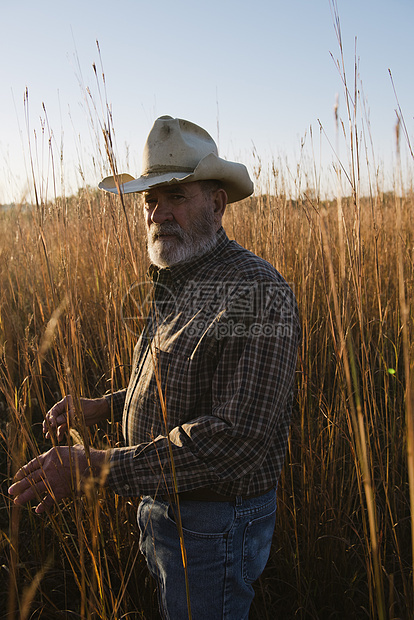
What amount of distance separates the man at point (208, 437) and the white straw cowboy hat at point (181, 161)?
0.8 inches

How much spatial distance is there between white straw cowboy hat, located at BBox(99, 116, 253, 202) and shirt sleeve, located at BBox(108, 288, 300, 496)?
0.51 meters

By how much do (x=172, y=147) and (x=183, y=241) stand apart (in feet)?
1.00

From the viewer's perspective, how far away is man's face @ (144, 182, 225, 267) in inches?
49.2

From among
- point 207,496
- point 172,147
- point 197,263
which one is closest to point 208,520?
point 207,496

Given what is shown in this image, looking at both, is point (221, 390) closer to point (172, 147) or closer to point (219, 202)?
point (219, 202)

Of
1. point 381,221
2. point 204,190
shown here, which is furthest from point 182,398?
point 381,221

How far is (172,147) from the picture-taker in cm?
131

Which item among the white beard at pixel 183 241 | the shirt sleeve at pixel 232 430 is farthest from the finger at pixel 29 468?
the white beard at pixel 183 241

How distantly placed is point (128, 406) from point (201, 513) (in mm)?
355

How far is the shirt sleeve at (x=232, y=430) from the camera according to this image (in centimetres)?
90

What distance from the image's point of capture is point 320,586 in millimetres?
1347

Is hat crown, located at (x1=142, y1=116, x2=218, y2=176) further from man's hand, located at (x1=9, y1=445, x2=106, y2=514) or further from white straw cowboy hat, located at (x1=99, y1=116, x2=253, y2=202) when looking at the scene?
man's hand, located at (x1=9, y1=445, x2=106, y2=514)

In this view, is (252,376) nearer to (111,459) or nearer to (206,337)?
(206,337)

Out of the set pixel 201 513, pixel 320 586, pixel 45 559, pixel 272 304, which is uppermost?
pixel 272 304
